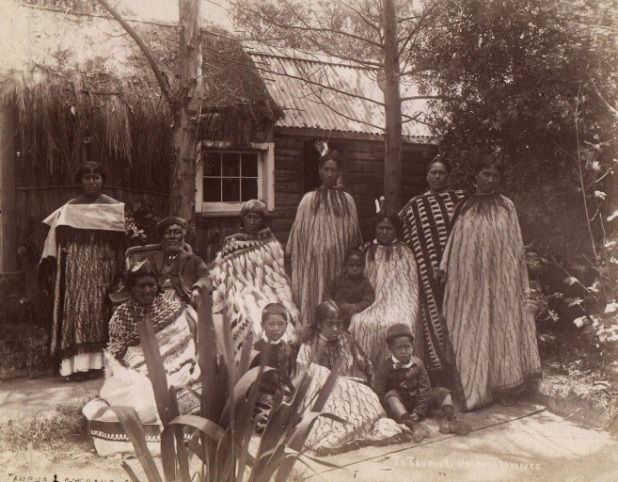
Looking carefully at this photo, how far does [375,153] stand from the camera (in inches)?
361

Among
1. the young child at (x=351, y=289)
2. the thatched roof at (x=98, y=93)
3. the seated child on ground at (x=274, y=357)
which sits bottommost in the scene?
the seated child on ground at (x=274, y=357)

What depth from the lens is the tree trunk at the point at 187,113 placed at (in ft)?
15.9

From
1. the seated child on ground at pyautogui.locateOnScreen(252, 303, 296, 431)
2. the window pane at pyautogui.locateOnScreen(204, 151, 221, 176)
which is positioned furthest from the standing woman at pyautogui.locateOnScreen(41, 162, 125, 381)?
the window pane at pyautogui.locateOnScreen(204, 151, 221, 176)

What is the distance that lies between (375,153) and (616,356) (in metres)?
4.99

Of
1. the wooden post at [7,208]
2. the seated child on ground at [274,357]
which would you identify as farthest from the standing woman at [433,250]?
the wooden post at [7,208]

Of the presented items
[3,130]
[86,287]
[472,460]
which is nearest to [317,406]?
[472,460]

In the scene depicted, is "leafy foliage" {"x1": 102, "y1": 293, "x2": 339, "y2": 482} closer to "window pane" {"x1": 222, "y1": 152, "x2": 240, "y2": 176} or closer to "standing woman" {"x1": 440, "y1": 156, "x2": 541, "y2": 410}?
"standing woman" {"x1": 440, "y1": 156, "x2": 541, "y2": 410}

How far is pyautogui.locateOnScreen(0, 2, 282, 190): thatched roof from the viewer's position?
6551 mm

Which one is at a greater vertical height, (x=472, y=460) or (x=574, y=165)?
(x=574, y=165)

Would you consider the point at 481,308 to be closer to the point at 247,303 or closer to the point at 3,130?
the point at 247,303

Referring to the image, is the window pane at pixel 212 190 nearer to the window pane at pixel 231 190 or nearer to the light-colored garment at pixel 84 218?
the window pane at pixel 231 190

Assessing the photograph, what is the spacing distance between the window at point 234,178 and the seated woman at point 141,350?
3937 mm

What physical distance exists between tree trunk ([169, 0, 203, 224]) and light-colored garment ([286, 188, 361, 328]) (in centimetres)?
99

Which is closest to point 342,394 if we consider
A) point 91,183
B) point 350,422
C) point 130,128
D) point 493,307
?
point 350,422
